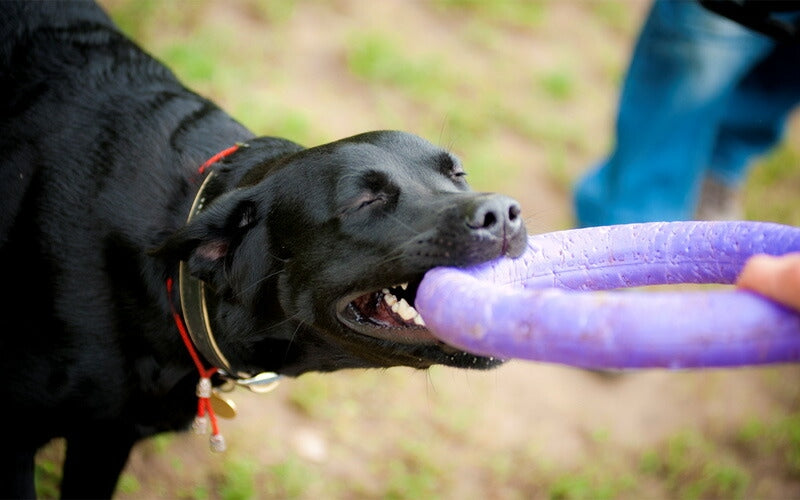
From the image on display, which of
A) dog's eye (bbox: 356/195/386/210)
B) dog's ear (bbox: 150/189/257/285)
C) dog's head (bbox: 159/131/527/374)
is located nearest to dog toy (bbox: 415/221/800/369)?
dog's head (bbox: 159/131/527/374)

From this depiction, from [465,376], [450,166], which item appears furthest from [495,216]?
[465,376]

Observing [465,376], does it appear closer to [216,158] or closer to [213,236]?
[216,158]

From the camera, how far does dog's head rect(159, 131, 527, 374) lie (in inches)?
85.8

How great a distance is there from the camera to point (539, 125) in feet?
18.2

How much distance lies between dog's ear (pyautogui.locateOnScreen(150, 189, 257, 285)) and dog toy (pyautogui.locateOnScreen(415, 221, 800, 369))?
0.65 metres

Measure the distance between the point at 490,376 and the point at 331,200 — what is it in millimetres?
2058

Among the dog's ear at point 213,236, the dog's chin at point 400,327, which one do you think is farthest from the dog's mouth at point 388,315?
the dog's ear at point 213,236

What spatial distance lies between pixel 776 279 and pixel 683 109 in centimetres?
263

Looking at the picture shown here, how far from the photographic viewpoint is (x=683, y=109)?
13.1 feet

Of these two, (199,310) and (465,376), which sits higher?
(199,310)

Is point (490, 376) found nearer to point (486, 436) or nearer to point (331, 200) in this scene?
point (486, 436)

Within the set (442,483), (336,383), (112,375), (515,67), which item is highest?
(515,67)

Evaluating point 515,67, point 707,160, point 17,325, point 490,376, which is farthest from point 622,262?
point 515,67

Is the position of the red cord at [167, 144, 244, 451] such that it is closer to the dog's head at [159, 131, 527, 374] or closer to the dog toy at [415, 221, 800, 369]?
the dog's head at [159, 131, 527, 374]
